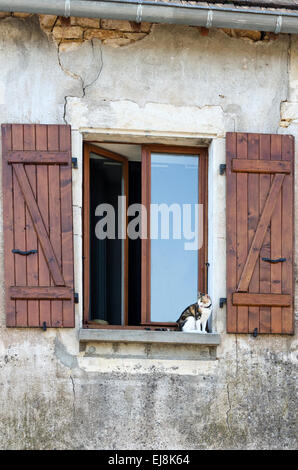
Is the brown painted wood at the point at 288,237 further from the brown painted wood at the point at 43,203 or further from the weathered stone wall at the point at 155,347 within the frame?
the brown painted wood at the point at 43,203

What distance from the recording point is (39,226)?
22.1 ft

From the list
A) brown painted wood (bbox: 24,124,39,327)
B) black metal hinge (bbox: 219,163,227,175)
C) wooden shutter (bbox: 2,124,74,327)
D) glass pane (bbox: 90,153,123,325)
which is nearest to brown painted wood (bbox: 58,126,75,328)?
wooden shutter (bbox: 2,124,74,327)

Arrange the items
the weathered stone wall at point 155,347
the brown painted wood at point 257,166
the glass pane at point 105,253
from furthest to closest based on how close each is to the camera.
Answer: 1. the glass pane at point 105,253
2. the brown painted wood at point 257,166
3. the weathered stone wall at point 155,347

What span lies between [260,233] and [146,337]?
4.01 ft

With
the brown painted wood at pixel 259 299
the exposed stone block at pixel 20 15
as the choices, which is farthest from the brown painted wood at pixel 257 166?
the exposed stone block at pixel 20 15

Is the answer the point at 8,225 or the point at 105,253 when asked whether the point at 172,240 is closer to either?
the point at 105,253

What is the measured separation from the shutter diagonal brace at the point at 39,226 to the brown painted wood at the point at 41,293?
0.06 meters

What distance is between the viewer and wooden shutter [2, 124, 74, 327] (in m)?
6.68

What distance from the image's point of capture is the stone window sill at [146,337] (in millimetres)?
6672

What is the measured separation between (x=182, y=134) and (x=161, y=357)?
71.1 inches

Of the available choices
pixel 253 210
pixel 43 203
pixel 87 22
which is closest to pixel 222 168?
pixel 253 210

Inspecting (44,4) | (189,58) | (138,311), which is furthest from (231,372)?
(44,4)

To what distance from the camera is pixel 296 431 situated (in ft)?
22.2

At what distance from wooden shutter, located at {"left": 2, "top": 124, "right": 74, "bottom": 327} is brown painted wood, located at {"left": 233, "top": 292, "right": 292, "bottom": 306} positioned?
130 centimetres
